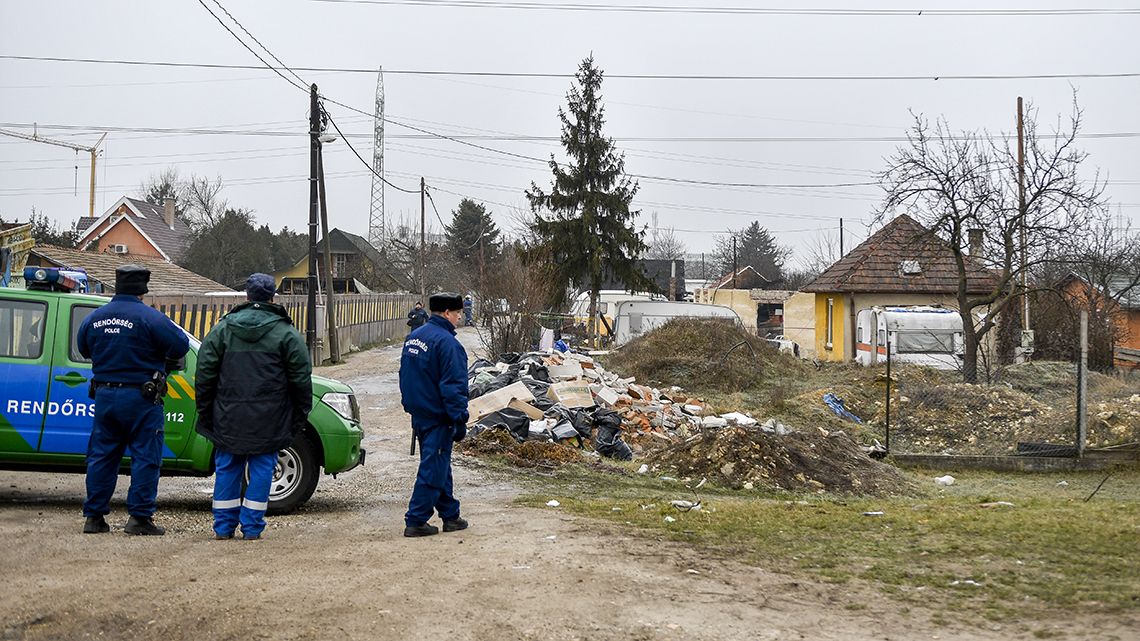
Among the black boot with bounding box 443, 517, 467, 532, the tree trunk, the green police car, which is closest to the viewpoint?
the black boot with bounding box 443, 517, 467, 532

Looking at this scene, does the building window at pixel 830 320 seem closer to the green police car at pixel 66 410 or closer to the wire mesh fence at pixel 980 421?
the wire mesh fence at pixel 980 421

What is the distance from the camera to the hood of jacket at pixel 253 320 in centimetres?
711

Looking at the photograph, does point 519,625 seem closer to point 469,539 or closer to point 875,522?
point 469,539

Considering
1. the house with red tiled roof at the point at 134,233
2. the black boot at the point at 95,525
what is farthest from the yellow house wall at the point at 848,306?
the house with red tiled roof at the point at 134,233

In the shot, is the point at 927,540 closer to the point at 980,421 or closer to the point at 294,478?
the point at 294,478

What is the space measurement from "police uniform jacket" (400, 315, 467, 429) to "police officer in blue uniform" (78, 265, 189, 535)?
167 centimetres

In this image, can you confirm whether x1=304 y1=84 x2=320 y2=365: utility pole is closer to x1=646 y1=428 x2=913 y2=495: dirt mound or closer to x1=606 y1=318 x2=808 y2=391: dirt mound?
x1=606 y1=318 x2=808 y2=391: dirt mound

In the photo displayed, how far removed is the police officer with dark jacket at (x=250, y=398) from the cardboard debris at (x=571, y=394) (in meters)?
7.95

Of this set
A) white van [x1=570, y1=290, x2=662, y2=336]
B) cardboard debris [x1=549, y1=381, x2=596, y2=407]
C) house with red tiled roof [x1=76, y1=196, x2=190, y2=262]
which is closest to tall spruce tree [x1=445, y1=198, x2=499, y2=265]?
house with red tiled roof [x1=76, y1=196, x2=190, y2=262]

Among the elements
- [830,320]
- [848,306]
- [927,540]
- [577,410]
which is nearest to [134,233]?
[830,320]

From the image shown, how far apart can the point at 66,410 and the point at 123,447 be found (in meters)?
1.36

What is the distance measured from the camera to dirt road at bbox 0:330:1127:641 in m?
4.96

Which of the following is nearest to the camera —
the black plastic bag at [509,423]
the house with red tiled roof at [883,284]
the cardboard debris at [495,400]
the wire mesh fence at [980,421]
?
the black plastic bag at [509,423]

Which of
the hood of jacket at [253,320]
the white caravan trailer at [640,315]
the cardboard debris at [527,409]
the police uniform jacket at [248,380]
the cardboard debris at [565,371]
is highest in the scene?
the white caravan trailer at [640,315]
